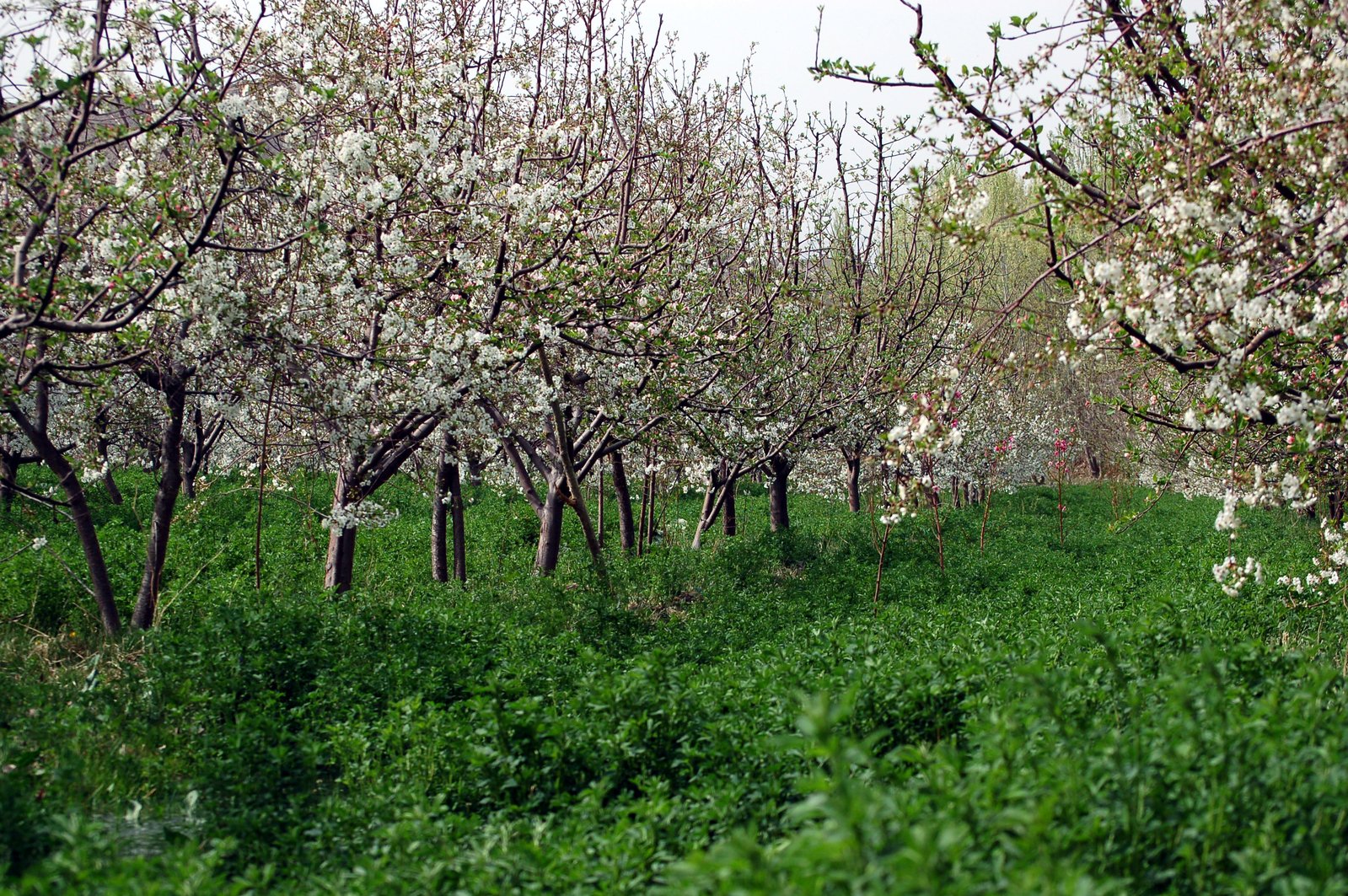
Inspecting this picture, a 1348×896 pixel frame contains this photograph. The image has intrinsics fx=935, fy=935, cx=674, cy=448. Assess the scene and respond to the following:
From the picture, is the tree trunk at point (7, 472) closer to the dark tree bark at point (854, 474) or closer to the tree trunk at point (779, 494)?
the tree trunk at point (779, 494)

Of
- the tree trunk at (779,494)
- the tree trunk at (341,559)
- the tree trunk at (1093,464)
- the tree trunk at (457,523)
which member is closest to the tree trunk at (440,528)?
the tree trunk at (457,523)

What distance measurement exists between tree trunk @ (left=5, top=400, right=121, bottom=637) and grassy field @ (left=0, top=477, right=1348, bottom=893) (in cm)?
32

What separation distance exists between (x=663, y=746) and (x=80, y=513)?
17.1 feet

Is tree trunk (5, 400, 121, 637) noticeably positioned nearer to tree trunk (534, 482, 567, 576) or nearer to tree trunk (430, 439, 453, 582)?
tree trunk (430, 439, 453, 582)

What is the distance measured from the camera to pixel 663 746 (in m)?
4.41

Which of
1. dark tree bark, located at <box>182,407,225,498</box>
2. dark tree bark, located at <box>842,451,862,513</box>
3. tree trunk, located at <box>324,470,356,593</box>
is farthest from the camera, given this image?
dark tree bark, located at <box>842,451,862,513</box>

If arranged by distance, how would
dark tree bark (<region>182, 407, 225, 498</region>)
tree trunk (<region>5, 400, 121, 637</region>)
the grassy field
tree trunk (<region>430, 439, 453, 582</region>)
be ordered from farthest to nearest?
tree trunk (<region>430, 439, 453, 582</region>) < dark tree bark (<region>182, 407, 225, 498</region>) < tree trunk (<region>5, 400, 121, 637</region>) < the grassy field

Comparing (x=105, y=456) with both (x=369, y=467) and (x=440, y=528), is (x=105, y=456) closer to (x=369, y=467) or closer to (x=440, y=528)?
(x=440, y=528)

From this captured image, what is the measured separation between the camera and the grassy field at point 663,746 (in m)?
2.64

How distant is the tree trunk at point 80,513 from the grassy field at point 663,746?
0.32 meters

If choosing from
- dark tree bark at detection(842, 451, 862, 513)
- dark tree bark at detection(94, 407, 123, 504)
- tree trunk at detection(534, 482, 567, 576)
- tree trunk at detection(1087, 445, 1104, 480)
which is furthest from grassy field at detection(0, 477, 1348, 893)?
tree trunk at detection(1087, 445, 1104, 480)

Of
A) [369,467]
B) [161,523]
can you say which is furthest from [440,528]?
[161,523]

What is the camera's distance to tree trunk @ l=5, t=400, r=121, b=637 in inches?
267

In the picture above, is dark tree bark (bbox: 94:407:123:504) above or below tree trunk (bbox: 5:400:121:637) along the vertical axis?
above
